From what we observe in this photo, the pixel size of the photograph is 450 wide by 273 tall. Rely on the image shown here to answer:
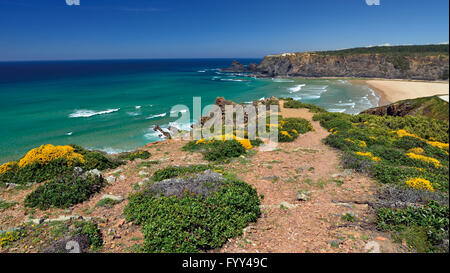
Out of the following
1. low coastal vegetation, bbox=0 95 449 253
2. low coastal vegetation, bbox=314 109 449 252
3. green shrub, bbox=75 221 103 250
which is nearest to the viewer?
low coastal vegetation, bbox=314 109 449 252

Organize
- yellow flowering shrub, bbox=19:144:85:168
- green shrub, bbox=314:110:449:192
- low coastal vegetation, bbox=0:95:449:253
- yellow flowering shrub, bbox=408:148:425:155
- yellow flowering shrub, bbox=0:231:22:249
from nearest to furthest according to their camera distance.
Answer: low coastal vegetation, bbox=0:95:449:253 → yellow flowering shrub, bbox=0:231:22:249 → green shrub, bbox=314:110:449:192 → yellow flowering shrub, bbox=19:144:85:168 → yellow flowering shrub, bbox=408:148:425:155

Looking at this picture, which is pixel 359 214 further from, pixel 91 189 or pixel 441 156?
pixel 441 156

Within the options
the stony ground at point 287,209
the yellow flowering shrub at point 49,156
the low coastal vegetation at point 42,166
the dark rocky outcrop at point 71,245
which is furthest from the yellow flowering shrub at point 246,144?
the dark rocky outcrop at point 71,245

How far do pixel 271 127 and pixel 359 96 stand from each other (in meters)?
48.5

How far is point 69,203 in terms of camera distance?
291 inches

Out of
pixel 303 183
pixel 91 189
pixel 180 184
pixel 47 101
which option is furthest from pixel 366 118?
pixel 47 101

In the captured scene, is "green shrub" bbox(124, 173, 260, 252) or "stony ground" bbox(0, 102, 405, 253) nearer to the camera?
"green shrub" bbox(124, 173, 260, 252)

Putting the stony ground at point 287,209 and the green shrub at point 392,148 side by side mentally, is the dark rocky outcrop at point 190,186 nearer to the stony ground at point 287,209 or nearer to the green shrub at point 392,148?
the stony ground at point 287,209

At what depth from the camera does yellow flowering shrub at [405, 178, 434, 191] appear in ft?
23.5

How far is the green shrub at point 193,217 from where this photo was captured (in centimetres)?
504

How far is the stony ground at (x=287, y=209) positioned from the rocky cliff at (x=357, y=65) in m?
82.7

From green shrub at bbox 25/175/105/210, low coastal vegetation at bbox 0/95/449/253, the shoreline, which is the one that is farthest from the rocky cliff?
green shrub at bbox 25/175/105/210

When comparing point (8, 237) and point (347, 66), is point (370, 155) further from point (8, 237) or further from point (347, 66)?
point (347, 66)

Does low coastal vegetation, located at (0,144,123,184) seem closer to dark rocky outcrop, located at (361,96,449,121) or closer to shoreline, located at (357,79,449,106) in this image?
dark rocky outcrop, located at (361,96,449,121)
